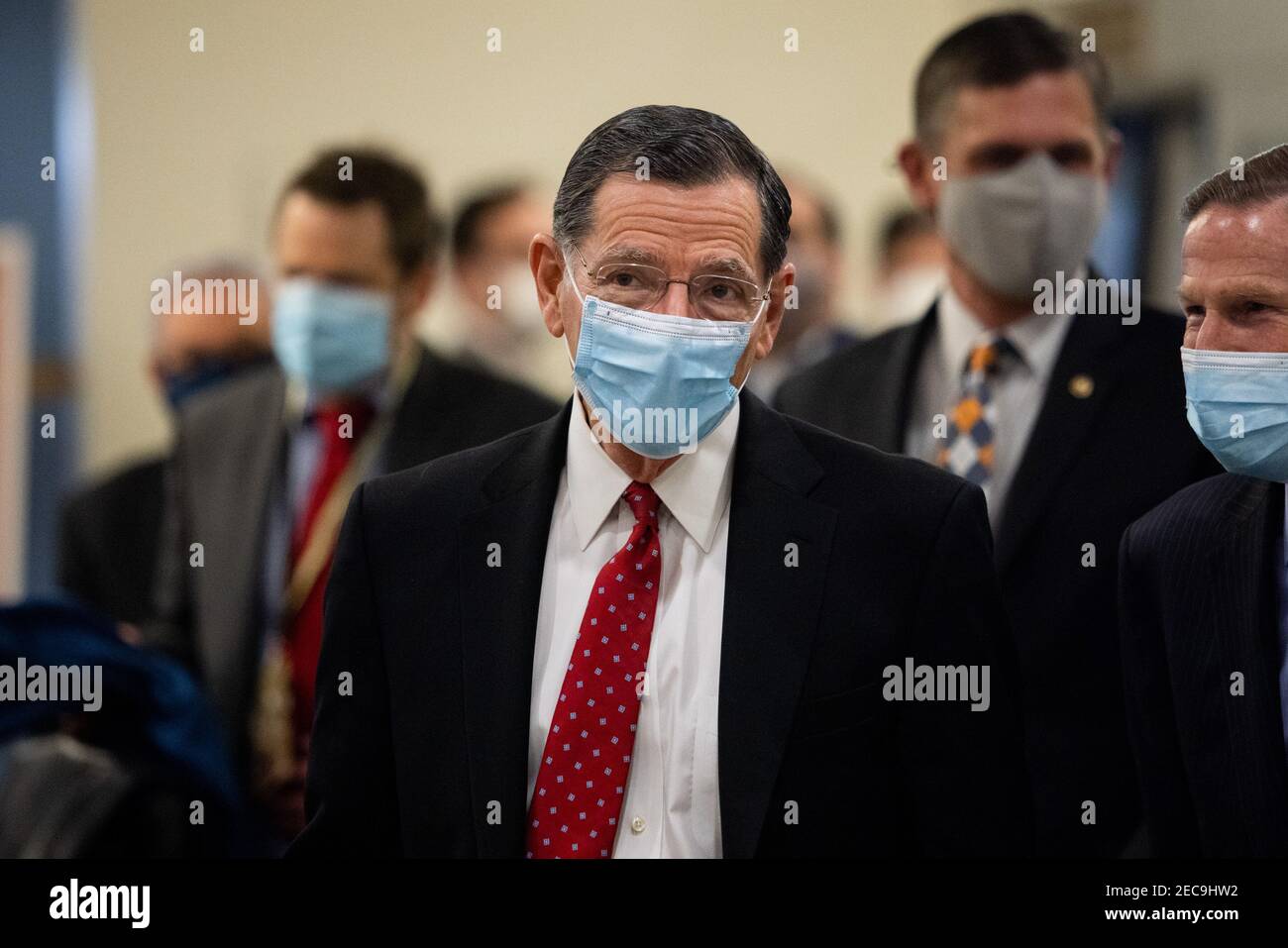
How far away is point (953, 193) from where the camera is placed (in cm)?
245

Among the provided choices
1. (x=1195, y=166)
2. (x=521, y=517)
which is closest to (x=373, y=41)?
(x=1195, y=166)

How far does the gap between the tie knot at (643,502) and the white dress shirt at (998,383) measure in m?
0.49

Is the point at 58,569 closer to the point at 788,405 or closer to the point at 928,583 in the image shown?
the point at 788,405

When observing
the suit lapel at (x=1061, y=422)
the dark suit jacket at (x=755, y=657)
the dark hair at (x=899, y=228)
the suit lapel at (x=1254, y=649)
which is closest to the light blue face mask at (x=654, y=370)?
the dark suit jacket at (x=755, y=657)

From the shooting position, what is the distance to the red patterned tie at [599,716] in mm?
1915

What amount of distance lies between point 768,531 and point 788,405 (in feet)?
1.40

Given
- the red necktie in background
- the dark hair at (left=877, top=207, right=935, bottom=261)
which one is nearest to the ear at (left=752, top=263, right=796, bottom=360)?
the red necktie in background

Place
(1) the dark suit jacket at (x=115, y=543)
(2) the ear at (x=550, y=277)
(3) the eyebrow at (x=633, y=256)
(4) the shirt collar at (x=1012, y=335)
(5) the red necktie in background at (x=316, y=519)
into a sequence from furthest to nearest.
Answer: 1. (1) the dark suit jacket at (x=115, y=543)
2. (5) the red necktie in background at (x=316, y=519)
3. (4) the shirt collar at (x=1012, y=335)
4. (2) the ear at (x=550, y=277)
5. (3) the eyebrow at (x=633, y=256)

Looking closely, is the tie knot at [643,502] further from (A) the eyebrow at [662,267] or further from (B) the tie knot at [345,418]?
(B) the tie knot at [345,418]

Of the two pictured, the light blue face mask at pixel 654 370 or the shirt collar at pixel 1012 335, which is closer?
the light blue face mask at pixel 654 370

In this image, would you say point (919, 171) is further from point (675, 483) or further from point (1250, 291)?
point (675, 483)

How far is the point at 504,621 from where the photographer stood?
197 cm

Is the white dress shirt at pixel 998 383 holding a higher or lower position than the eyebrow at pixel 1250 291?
lower

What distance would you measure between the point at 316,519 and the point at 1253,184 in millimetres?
1537
